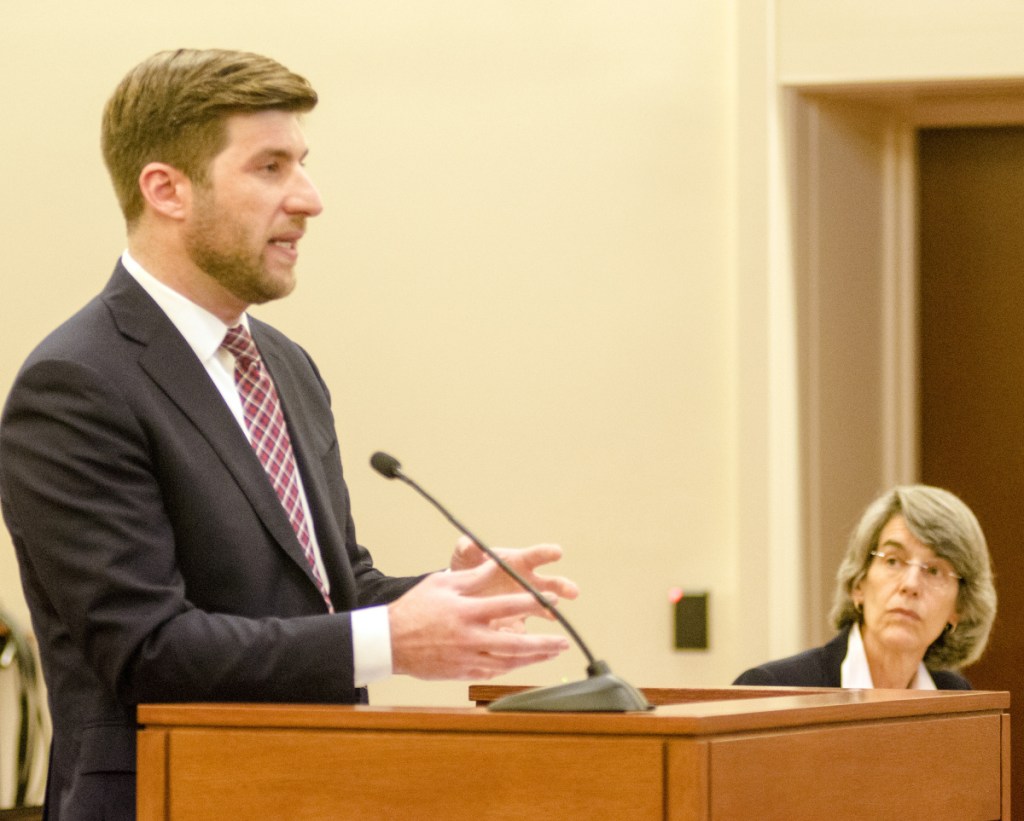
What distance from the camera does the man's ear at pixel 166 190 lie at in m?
2.09

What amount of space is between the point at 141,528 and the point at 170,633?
0.43 ft

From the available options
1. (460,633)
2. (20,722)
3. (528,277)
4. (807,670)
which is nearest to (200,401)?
(460,633)

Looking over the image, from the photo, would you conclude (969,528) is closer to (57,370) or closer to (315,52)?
(315,52)

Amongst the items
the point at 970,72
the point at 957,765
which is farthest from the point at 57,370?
the point at 970,72

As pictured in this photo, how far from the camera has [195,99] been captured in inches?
81.9

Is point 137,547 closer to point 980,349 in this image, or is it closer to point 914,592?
point 914,592

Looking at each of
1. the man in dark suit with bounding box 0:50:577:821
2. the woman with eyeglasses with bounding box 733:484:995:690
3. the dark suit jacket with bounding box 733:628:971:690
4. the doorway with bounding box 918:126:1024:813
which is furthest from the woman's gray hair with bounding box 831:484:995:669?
the man in dark suit with bounding box 0:50:577:821

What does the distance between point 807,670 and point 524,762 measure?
81.4 inches

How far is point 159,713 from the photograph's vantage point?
1.66 meters

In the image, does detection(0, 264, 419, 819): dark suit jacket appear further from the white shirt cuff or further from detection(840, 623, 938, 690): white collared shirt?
detection(840, 623, 938, 690): white collared shirt

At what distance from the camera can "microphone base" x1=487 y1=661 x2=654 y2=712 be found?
1566mm

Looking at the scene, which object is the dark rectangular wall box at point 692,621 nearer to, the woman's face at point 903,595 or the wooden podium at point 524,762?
the woman's face at point 903,595

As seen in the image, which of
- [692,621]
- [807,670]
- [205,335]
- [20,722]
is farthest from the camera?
[20,722]

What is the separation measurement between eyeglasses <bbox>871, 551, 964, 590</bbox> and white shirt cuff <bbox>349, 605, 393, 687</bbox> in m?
2.14
